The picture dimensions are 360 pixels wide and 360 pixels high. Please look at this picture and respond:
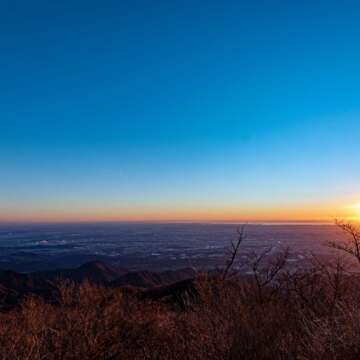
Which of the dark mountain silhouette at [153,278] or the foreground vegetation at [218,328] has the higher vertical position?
the foreground vegetation at [218,328]

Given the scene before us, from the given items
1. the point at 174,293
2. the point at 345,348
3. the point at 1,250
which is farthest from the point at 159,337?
the point at 1,250

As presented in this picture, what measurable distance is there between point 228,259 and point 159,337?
818cm

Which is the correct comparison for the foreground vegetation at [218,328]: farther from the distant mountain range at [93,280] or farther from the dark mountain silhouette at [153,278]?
the dark mountain silhouette at [153,278]

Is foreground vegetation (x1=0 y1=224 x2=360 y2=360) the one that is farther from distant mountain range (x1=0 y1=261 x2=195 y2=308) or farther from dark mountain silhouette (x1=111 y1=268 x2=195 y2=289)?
dark mountain silhouette (x1=111 y1=268 x2=195 y2=289)

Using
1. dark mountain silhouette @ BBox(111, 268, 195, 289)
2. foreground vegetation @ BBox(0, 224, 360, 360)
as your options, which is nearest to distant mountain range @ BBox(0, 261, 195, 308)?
dark mountain silhouette @ BBox(111, 268, 195, 289)

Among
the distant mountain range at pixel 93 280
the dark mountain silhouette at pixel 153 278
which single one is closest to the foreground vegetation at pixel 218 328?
the distant mountain range at pixel 93 280

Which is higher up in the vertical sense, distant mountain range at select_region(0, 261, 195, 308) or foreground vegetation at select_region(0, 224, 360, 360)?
foreground vegetation at select_region(0, 224, 360, 360)

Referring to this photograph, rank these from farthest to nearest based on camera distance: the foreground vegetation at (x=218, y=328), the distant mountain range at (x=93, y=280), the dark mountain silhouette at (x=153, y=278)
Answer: the dark mountain silhouette at (x=153, y=278) < the distant mountain range at (x=93, y=280) < the foreground vegetation at (x=218, y=328)

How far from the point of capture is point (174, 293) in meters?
36.9

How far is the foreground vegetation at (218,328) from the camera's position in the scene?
29.9 feet

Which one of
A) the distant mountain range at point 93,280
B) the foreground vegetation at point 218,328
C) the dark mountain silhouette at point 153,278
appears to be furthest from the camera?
the dark mountain silhouette at point 153,278

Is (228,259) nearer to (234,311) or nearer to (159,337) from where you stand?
(159,337)

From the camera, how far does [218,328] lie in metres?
11.0

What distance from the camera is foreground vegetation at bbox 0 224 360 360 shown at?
29.9ft
